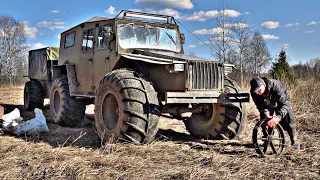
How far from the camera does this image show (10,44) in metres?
40.6

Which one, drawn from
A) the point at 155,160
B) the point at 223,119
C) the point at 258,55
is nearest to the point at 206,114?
the point at 223,119

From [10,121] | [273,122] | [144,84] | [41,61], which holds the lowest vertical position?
[10,121]

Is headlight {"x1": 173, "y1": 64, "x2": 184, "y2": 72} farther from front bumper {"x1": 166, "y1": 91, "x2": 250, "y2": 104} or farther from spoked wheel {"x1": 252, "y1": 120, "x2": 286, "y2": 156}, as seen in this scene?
spoked wheel {"x1": 252, "y1": 120, "x2": 286, "y2": 156}

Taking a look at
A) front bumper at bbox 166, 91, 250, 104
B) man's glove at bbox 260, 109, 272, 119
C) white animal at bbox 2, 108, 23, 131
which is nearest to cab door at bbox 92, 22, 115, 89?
white animal at bbox 2, 108, 23, 131

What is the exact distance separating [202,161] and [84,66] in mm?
4349

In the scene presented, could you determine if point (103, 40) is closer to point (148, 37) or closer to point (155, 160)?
point (148, 37)

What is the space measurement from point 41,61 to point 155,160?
8.56 m

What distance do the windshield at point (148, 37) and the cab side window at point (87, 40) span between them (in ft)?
4.02

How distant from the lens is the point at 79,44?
329 inches

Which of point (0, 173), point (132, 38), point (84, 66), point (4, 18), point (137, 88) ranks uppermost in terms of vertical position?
point (4, 18)

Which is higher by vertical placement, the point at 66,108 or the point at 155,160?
the point at 66,108

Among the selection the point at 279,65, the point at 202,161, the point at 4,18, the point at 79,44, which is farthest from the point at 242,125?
the point at 4,18

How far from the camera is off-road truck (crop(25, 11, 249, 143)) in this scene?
550 cm

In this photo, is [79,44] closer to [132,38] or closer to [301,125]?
[132,38]
